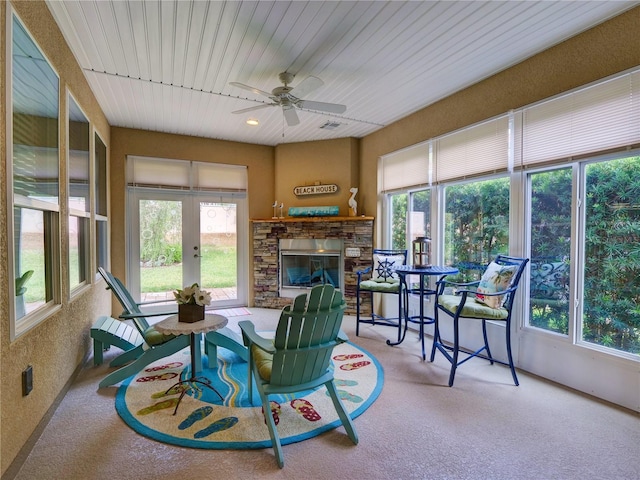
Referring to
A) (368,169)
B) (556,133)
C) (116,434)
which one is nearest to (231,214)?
(368,169)

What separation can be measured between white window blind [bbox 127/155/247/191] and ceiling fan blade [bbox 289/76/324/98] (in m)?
2.72

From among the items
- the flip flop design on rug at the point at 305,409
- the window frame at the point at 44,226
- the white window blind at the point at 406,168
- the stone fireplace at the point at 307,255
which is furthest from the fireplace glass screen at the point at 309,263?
the window frame at the point at 44,226

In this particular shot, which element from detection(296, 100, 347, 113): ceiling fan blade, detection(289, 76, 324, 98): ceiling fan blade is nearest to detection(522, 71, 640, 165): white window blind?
detection(296, 100, 347, 113): ceiling fan blade

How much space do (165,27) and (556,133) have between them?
3235 mm

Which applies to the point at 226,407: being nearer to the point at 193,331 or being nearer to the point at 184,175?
the point at 193,331

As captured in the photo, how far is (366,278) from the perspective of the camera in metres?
5.00

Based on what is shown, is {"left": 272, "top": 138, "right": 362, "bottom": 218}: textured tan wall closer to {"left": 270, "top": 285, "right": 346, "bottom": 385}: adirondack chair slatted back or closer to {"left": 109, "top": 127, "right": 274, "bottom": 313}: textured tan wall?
{"left": 109, "top": 127, "right": 274, "bottom": 313}: textured tan wall

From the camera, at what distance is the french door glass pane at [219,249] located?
17.4ft

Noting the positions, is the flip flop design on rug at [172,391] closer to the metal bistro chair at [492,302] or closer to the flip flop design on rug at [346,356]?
the flip flop design on rug at [346,356]

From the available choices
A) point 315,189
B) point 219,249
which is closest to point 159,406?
point 219,249

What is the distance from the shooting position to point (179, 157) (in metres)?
5.11

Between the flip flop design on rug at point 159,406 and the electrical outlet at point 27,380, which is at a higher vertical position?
the electrical outlet at point 27,380

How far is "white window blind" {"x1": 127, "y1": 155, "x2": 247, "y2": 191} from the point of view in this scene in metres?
4.88

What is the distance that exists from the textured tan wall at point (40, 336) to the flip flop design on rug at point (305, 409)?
62.4 inches
